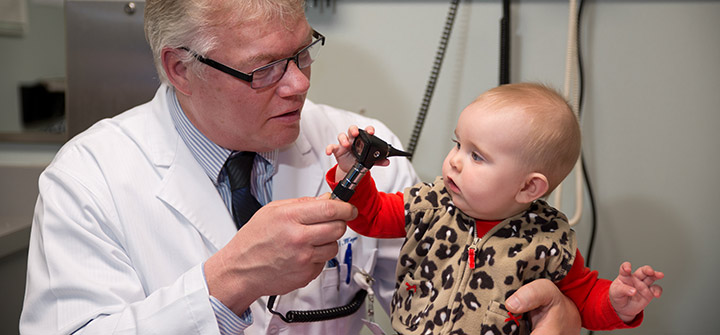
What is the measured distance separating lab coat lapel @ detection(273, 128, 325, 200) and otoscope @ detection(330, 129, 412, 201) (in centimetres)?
38

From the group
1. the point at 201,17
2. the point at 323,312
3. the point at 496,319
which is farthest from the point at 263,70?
the point at 496,319

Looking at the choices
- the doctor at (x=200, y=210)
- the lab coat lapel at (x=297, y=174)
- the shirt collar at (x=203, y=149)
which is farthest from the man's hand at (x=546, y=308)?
the shirt collar at (x=203, y=149)

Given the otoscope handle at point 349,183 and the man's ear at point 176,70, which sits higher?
the man's ear at point 176,70

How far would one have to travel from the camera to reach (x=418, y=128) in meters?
1.71

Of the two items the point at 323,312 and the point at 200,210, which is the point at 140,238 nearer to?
the point at 200,210

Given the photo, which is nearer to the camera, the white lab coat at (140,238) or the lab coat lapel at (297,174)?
the white lab coat at (140,238)

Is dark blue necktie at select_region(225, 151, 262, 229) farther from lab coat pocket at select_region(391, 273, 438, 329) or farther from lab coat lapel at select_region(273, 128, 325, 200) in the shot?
lab coat pocket at select_region(391, 273, 438, 329)

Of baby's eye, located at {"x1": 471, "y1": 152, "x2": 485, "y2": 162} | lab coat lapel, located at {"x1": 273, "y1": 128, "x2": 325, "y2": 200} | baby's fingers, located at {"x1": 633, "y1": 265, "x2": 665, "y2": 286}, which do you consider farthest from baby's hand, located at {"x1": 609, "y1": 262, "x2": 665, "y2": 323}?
lab coat lapel, located at {"x1": 273, "y1": 128, "x2": 325, "y2": 200}

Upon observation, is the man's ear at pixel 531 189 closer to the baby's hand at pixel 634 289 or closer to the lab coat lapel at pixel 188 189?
the baby's hand at pixel 634 289

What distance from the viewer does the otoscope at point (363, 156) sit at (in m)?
0.83

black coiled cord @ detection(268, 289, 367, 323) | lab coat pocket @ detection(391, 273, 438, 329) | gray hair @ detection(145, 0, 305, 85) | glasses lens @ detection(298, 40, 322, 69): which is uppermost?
gray hair @ detection(145, 0, 305, 85)

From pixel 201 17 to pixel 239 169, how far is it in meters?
0.34

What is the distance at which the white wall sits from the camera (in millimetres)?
1597

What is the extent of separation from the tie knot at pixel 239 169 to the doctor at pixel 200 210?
0.02 m
